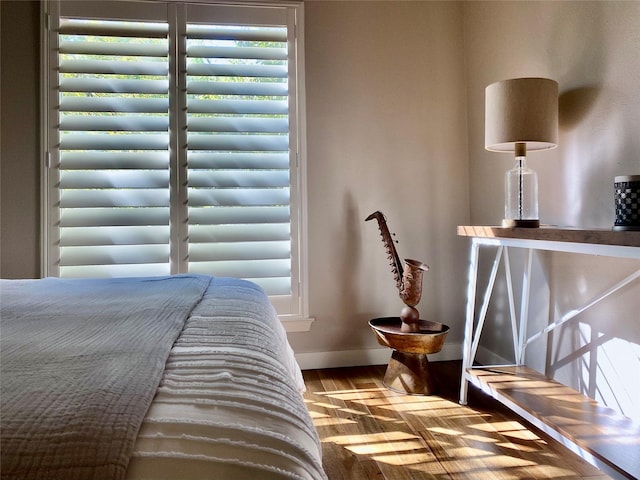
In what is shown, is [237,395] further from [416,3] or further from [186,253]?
[416,3]

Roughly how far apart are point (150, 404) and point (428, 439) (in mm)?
1421

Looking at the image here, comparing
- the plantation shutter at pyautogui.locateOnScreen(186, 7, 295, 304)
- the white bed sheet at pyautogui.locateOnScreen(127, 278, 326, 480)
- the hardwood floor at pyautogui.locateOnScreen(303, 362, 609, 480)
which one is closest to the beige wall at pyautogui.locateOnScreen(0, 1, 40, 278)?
the plantation shutter at pyautogui.locateOnScreen(186, 7, 295, 304)

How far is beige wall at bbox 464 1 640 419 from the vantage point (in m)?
1.54

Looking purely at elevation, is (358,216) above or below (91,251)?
above

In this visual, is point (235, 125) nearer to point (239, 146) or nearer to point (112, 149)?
point (239, 146)

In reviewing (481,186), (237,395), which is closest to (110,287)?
(237,395)

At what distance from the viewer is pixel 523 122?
1656 millimetres

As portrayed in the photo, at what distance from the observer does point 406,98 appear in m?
2.57

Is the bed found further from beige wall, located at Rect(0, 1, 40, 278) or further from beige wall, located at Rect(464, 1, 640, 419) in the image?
beige wall, located at Rect(0, 1, 40, 278)

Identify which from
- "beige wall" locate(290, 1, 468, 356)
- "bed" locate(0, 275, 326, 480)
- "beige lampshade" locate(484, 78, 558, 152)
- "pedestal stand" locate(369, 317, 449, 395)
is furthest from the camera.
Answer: "beige wall" locate(290, 1, 468, 356)

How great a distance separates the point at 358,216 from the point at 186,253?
38.3 inches

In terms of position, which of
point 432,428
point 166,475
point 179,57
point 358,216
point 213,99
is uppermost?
point 179,57

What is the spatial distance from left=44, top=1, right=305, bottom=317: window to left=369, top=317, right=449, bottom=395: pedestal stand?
593 mm

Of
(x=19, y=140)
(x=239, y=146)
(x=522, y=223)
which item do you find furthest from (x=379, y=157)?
(x=19, y=140)
